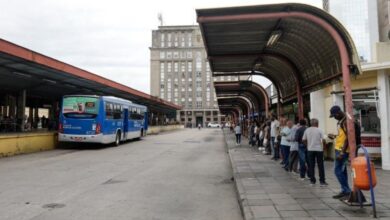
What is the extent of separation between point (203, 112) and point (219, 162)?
109 m

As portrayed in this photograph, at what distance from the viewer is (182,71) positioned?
127 metres

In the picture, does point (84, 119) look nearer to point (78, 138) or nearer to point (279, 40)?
point (78, 138)

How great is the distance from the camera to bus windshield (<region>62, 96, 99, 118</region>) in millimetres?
20328

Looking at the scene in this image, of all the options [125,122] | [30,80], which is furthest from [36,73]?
[125,122]

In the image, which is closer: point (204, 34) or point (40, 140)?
point (204, 34)

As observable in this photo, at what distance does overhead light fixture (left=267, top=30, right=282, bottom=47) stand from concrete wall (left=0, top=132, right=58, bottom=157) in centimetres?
1248

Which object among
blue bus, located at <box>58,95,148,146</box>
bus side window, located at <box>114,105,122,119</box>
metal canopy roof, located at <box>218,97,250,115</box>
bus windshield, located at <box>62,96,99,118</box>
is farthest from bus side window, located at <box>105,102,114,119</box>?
metal canopy roof, located at <box>218,97,250,115</box>

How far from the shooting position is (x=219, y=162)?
15.2m

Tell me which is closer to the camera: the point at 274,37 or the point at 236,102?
the point at 274,37

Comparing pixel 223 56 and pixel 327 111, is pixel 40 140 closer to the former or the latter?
pixel 223 56

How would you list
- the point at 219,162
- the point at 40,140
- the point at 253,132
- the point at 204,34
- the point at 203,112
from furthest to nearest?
the point at 203,112 → the point at 253,132 → the point at 40,140 → the point at 219,162 → the point at 204,34

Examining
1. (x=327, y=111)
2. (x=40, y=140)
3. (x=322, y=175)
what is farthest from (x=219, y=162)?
(x=40, y=140)

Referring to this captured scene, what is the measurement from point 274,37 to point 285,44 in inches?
43.5

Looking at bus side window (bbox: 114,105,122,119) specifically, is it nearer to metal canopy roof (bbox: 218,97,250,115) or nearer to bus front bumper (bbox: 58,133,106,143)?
bus front bumper (bbox: 58,133,106,143)
